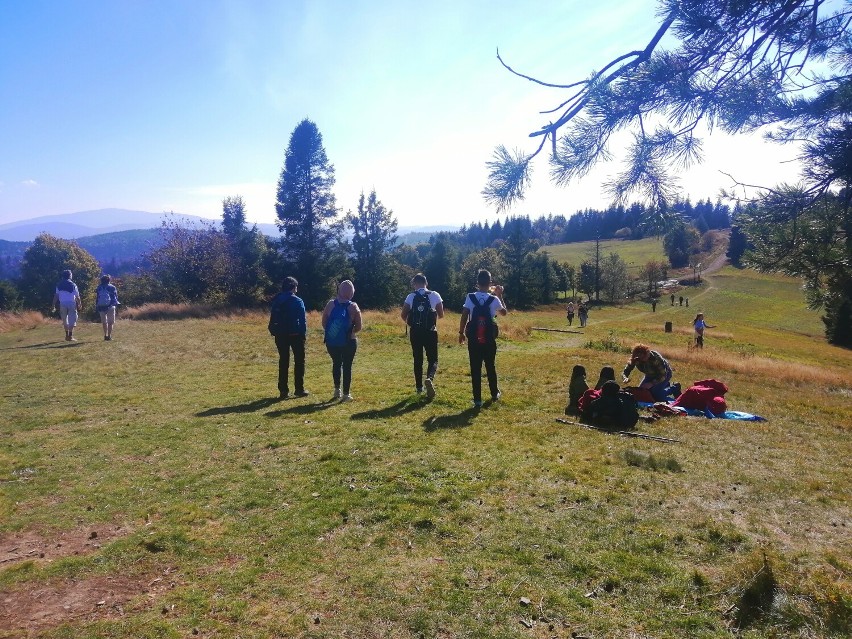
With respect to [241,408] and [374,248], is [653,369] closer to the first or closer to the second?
[241,408]

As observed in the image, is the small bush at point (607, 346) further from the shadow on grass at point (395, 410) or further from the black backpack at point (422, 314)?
the shadow on grass at point (395, 410)

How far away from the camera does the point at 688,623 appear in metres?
3.00

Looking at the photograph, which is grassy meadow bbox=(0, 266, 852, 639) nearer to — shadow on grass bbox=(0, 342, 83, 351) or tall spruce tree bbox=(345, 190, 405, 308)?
shadow on grass bbox=(0, 342, 83, 351)

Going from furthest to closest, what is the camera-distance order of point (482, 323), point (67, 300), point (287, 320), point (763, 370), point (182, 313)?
point (182, 313) → point (763, 370) → point (67, 300) → point (287, 320) → point (482, 323)

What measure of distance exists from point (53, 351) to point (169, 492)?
11.5m

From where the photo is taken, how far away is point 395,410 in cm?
815

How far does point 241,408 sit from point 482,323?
172 inches

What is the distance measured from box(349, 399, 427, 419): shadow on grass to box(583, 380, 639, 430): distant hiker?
2.91 meters

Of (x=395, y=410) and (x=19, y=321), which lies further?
(x=19, y=321)

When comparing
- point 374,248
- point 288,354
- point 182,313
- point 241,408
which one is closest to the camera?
point 241,408

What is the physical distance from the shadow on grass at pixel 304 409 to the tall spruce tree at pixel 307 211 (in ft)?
109

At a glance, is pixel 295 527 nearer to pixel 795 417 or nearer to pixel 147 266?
pixel 795 417

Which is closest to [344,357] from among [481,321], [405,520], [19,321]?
[481,321]

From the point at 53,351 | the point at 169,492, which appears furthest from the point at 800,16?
the point at 53,351
